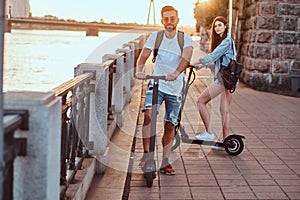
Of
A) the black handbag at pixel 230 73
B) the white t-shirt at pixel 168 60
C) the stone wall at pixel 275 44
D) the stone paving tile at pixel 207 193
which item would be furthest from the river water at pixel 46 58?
the stone wall at pixel 275 44

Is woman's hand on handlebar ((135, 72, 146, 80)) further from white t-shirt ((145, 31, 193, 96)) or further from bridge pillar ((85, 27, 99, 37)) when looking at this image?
bridge pillar ((85, 27, 99, 37))

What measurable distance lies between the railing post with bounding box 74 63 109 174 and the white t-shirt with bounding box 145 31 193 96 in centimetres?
62

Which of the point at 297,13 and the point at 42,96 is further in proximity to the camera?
the point at 297,13

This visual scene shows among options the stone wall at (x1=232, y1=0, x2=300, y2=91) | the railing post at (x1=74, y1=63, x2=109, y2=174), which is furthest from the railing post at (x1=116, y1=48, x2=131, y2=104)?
the railing post at (x1=74, y1=63, x2=109, y2=174)

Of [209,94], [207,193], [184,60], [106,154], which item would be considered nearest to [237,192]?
[207,193]

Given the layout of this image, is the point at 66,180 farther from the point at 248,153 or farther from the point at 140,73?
the point at 248,153

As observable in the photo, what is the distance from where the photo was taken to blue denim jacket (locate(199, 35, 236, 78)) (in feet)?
21.7

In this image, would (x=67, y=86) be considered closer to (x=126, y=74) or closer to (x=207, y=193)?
(x=207, y=193)

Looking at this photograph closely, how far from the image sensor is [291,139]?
8.05 metres

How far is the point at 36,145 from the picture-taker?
115 inches

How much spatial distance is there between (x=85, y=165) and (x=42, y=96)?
2572mm

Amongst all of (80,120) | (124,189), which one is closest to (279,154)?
(124,189)

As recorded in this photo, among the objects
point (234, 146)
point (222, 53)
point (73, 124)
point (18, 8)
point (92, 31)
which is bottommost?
point (234, 146)

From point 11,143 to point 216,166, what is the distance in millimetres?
3928
